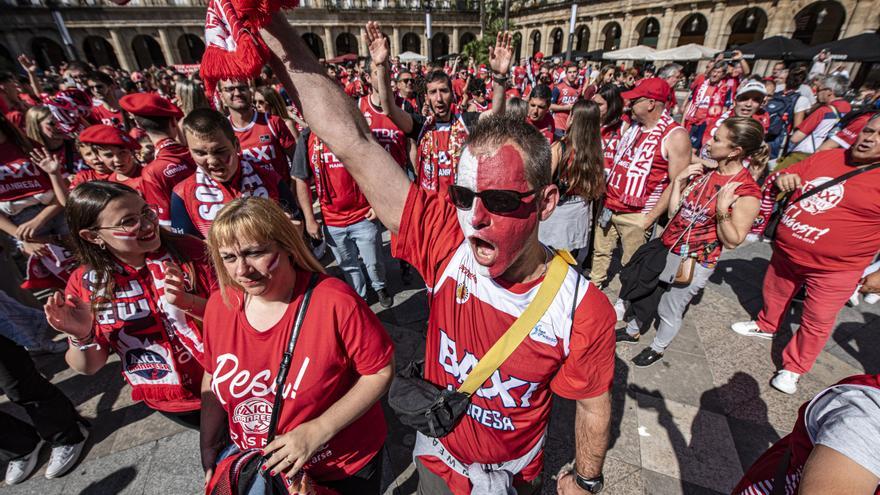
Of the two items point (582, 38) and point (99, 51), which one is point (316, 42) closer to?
point (99, 51)

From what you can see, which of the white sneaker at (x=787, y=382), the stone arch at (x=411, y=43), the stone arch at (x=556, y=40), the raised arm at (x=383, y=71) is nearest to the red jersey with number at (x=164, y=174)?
the raised arm at (x=383, y=71)

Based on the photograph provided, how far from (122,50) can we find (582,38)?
42.9 m

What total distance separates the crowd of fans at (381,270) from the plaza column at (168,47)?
40236mm

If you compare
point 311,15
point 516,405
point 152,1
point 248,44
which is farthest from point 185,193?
point 152,1

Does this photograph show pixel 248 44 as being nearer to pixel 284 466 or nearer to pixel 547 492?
pixel 284 466

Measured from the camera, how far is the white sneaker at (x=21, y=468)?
2605 millimetres

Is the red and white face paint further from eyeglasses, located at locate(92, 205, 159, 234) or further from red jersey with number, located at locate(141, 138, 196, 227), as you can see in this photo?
red jersey with number, located at locate(141, 138, 196, 227)

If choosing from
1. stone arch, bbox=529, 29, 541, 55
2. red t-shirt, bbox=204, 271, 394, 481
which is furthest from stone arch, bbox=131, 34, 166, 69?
red t-shirt, bbox=204, 271, 394, 481

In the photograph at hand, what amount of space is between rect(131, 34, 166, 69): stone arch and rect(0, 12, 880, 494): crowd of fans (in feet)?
145

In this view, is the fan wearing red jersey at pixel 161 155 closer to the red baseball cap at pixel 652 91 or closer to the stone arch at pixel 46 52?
the red baseball cap at pixel 652 91

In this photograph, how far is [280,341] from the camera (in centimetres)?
153

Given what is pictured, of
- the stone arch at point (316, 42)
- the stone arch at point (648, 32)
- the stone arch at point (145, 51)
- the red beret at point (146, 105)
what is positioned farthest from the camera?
the stone arch at point (316, 42)

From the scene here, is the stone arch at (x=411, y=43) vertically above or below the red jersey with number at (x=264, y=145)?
above

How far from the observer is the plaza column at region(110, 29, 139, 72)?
3275 centimetres
